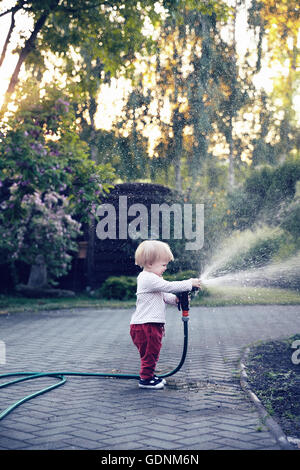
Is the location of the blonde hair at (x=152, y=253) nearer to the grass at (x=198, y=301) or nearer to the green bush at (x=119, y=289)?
the grass at (x=198, y=301)

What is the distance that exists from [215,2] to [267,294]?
801 cm

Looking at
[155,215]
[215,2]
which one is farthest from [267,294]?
[215,2]

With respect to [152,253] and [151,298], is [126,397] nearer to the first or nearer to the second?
[151,298]

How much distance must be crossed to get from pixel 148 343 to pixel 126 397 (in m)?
0.55

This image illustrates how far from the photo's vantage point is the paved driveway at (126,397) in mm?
3379

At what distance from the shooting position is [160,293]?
16.5 feet

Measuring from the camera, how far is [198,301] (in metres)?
13.1

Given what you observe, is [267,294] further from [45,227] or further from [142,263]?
[142,263]

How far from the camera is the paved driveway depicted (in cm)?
338

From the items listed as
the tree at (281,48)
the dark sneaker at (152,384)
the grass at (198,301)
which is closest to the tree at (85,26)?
the dark sneaker at (152,384)

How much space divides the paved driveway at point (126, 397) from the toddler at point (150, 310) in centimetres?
20

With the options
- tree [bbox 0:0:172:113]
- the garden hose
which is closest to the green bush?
tree [bbox 0:0:172:113]

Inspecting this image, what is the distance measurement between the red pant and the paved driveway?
199 mm
